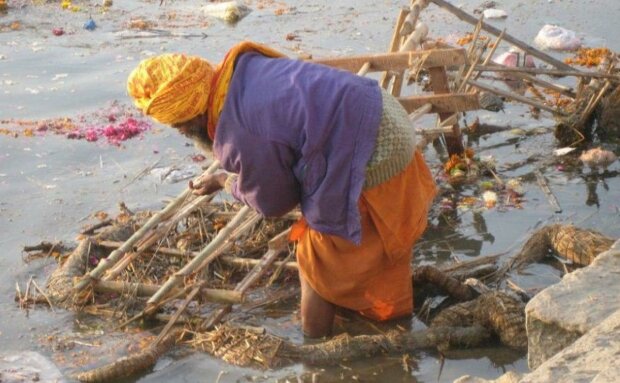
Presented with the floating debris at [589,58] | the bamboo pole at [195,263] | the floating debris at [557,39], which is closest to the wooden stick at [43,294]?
the bamboo pole at [195,263]

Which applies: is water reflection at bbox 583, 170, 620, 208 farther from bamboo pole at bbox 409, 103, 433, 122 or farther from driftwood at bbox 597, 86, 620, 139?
bamboo pole at bbox 409, 103, 433, 122

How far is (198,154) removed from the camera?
7.03 m

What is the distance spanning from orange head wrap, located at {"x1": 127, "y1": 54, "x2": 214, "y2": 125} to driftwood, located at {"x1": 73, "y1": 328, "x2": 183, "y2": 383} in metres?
1.12

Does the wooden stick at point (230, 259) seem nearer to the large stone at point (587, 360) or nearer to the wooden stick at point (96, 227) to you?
the wooden stick at point (96, 227)

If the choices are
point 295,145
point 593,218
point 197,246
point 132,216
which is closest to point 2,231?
point 132,216

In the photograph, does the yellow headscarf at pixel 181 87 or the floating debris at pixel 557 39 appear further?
the floating debris at pixel 557 39

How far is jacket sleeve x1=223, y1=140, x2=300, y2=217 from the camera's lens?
3.84 m

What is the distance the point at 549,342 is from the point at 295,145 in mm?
1255

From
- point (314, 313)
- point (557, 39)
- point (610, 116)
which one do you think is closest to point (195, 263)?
point (314, 313)

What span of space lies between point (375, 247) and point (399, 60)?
1.55 m

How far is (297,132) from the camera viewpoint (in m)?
3.83

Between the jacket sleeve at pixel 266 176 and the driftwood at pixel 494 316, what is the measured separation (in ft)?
3.08

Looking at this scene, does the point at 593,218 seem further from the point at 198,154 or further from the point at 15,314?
the point at 15,314

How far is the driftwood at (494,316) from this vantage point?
4191mm
